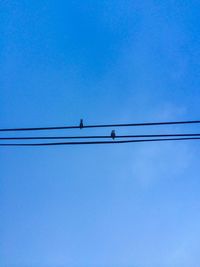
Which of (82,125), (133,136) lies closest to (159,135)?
(133,136)

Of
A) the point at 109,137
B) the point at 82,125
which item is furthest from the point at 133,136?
the point at 82,125

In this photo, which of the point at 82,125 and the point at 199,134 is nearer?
the point at 199,134

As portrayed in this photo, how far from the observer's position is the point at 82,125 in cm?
1048

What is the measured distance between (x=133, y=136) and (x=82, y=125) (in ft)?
4.74

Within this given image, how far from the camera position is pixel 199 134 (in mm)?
9547

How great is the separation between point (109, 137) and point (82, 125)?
0.86 meters

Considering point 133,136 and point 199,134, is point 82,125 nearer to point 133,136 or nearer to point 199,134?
point 133,136

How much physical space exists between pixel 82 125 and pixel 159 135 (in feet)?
6.66

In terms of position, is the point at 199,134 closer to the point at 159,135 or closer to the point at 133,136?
the point at 159,135

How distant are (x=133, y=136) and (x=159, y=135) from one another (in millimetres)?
647

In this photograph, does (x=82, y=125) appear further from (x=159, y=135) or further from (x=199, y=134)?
Answer: (x=199, y=134)

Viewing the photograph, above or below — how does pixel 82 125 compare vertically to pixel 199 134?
above

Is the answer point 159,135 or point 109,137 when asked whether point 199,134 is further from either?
point 109,137

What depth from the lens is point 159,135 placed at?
9914mm
